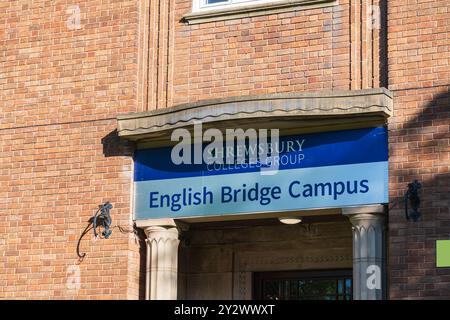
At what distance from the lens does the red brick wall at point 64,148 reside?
1436 centimetres

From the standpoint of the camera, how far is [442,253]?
41.5 ft

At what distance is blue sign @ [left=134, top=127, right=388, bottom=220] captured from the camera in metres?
13.2

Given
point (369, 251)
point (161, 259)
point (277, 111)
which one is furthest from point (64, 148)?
point (369, 251)

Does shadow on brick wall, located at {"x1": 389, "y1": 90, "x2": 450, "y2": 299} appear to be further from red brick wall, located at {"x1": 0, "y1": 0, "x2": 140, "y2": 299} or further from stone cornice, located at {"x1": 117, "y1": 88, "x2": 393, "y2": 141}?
red brick wall, located at {"x1": 0, "y1": 0, "x2": 140, "y2": 299}

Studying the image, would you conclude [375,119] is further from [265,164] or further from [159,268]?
[159,268]

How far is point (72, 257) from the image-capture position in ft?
47.3

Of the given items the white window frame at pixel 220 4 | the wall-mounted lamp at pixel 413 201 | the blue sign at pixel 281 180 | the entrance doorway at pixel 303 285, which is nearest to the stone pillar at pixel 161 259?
the blue sign at pixel 281 180

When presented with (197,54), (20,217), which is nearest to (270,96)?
(197,54)

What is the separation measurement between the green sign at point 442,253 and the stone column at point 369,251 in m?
0.75

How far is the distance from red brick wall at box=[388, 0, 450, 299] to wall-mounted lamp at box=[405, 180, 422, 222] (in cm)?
7

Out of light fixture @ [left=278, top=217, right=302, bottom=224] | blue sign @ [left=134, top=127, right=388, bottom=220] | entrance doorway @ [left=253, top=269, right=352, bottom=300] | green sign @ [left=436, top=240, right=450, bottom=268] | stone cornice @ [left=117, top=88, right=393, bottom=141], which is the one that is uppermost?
stone cornice @ [left=117, top=88, right=393, bottom=141]

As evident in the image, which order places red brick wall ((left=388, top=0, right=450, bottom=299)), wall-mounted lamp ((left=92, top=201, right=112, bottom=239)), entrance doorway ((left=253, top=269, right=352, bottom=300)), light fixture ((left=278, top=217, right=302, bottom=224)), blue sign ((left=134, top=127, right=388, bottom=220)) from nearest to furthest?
red brick wall ((left=388, top=0, right=450, bottom=299)) → blue sign ((left=134, top=127, right=388, bottom=220)) → light fixture ((left=278, top=217, right=302, bottom=224)) → wall-mounted lamp ((left=92, top=201, right=112, bottom=239)) → entrance doorway ((left=253, top=269, right=352, bottom=300))

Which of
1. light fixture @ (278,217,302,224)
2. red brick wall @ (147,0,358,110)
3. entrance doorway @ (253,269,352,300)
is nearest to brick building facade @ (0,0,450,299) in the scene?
red brick wall @ (147,0,358,110)

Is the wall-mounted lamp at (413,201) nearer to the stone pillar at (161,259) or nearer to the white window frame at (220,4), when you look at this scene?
the stone pillar at (161,259)
